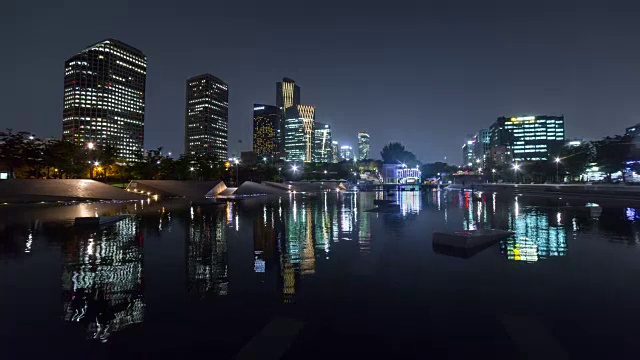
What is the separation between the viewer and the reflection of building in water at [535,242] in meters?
11.6

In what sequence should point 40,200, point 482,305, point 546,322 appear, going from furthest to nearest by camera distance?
point 40,200 < point 482,305 < point 546,322

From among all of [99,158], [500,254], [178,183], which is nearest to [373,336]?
[500,254]

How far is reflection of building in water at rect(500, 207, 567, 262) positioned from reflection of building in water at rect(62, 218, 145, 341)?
34.1ft

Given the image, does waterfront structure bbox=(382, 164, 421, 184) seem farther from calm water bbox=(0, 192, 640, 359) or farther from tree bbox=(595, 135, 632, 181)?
calm water bbox=(0, 192, 640, 359)

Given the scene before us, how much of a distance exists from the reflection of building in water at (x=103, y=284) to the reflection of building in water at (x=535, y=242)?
1038 centimetres

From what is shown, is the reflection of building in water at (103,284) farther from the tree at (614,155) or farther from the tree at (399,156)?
the tree at (399,156)

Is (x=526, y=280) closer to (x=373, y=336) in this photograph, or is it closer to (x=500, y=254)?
(x=500, y=254)

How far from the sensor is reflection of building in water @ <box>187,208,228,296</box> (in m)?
8.41

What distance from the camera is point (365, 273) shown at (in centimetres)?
951

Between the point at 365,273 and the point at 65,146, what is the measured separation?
2588 inches

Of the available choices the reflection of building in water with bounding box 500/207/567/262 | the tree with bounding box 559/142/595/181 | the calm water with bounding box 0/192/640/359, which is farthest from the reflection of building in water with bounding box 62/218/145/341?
the tree with bounding box 559/142/595/181

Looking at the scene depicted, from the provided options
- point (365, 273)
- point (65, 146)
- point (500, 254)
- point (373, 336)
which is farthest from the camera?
point (65, 146)

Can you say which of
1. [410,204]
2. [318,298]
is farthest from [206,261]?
[410,204]

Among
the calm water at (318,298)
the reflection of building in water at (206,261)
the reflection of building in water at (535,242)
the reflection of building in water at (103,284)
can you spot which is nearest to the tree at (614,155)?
the reflection of building in water at (535,242)
